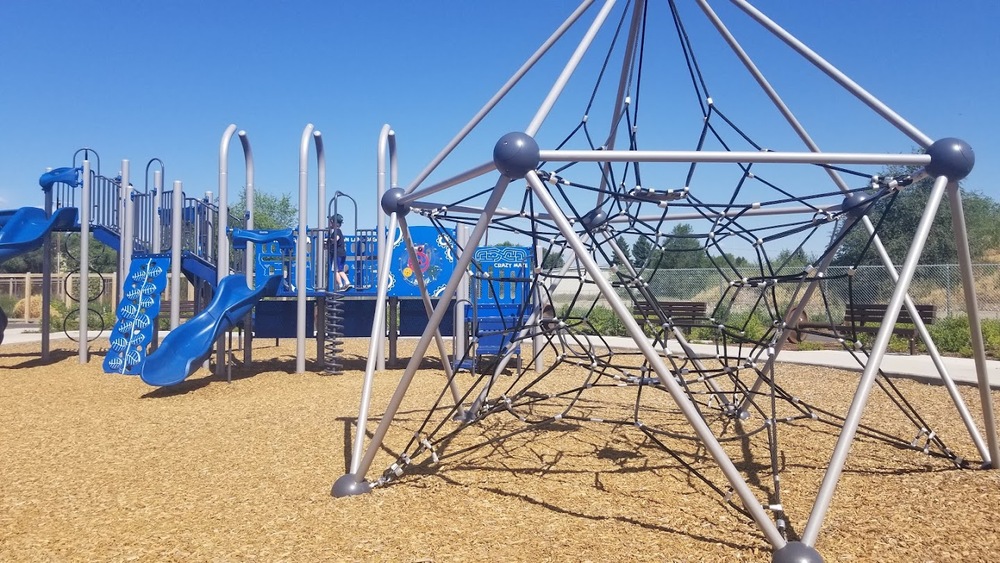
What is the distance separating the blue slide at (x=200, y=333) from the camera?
28.8 ft

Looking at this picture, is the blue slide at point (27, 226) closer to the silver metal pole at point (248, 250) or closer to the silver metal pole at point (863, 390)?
the silver metal pole at point (248, 250)

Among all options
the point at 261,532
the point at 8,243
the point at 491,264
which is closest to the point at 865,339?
the point at 491,264

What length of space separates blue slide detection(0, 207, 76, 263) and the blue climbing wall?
2.57 m

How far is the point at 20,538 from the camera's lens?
3.88 m

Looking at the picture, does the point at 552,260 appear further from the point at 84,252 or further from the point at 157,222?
the point at 84,252

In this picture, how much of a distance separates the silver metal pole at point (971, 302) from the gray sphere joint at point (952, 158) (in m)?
0.16

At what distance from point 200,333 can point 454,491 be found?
6.07 meters

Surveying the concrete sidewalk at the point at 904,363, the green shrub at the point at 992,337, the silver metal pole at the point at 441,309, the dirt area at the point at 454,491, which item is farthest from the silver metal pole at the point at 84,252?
the green shrub at the point at 992,337

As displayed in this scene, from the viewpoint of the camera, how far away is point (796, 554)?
3.27 m

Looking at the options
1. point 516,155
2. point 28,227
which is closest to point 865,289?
point 516,155

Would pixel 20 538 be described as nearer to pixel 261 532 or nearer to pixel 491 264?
pixel 261 532

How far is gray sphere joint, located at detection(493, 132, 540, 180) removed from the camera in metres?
3.87

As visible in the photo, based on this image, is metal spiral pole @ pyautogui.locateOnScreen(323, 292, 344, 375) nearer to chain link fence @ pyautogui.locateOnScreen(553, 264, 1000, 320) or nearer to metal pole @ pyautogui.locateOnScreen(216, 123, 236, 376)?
metal pole @ pyautogui.locateOnScreen(216, 123, 236, 376)

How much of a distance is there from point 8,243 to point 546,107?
11.1 meters
